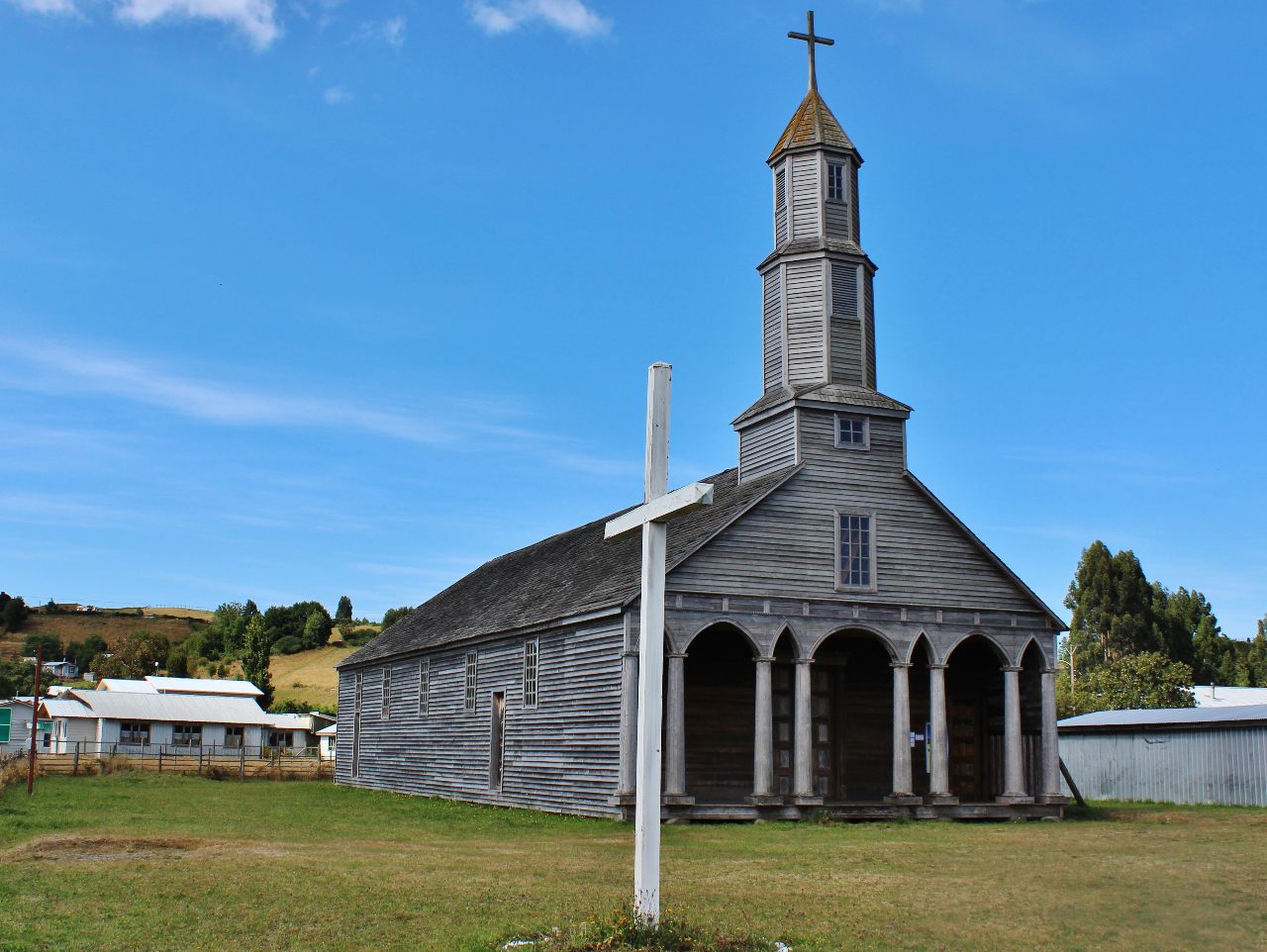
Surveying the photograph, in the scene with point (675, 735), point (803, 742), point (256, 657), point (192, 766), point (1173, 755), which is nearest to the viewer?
point (675, 735)

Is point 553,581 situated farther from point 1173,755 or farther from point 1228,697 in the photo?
point 1228,697

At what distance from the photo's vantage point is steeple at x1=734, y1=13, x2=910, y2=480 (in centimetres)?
3009

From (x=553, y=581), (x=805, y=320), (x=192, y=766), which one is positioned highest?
(x=805, y=320)

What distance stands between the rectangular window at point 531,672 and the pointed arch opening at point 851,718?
6469 millimetres

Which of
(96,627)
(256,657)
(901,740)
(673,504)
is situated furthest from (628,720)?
(96,627)

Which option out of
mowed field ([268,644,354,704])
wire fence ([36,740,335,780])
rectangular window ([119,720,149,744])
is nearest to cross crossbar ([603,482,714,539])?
wire fence ([36,740,335,780])

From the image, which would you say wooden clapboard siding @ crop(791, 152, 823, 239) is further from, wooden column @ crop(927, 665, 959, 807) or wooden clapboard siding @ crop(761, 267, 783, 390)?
wooden column @ crop(927, 665, 959, 807)

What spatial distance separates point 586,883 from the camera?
1542 centimetres

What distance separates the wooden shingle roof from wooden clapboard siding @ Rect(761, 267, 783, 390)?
2533 mm

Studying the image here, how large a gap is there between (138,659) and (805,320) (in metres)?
116

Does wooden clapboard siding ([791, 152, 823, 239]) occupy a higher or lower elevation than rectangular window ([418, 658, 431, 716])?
higher

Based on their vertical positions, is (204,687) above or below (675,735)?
above

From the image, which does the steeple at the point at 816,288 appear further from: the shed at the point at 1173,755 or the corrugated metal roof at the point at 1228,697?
the corrugated metal roof at the point at 1228,697

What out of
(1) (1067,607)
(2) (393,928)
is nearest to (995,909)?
(2) (393,928)
